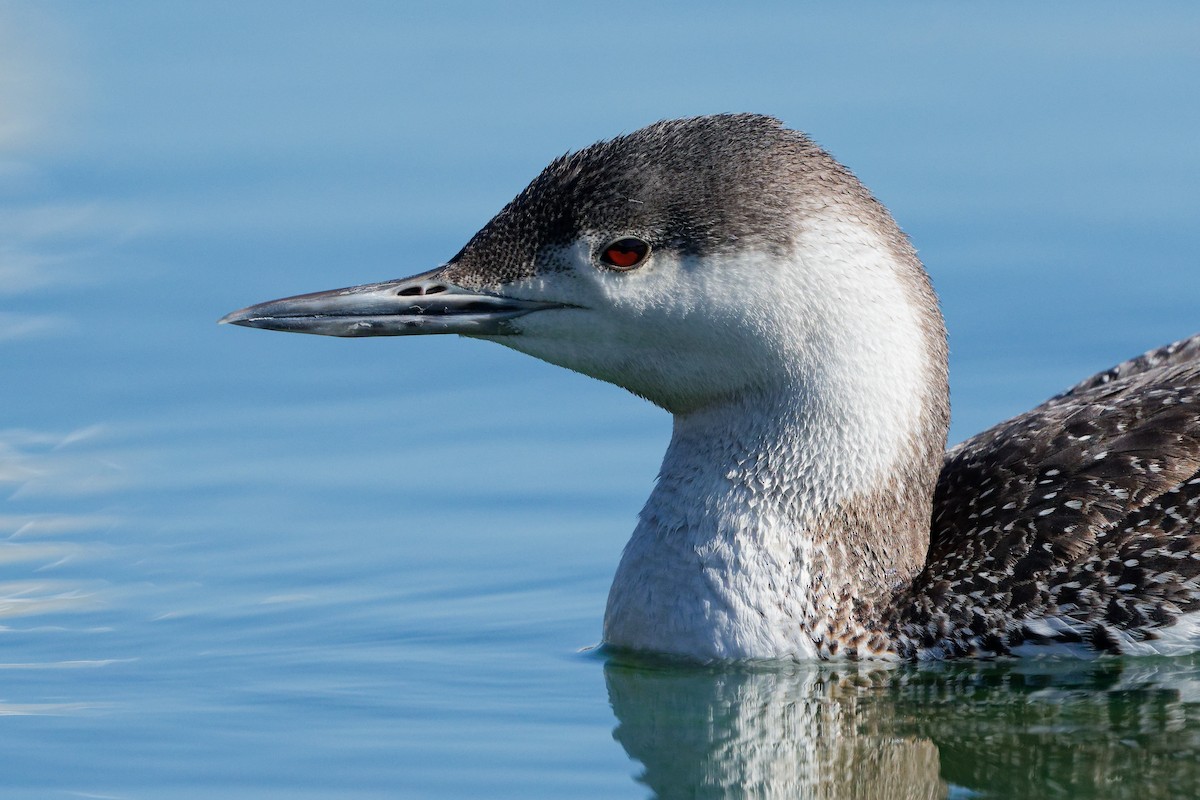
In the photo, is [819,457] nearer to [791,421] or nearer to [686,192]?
[791,421]

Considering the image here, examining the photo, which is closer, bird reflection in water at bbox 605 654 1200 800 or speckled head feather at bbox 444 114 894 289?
bird reflection in water at bbox 605 654 1200 800

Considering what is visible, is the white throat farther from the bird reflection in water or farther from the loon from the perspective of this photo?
the bird reflection in water

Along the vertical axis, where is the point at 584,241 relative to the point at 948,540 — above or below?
above

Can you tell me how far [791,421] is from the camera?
1068cm

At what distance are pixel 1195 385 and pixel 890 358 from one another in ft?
4.76

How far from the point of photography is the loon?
10.4 meters

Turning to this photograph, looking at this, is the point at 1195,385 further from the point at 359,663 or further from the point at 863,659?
the point at 359,663

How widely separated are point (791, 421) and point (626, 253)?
989mm

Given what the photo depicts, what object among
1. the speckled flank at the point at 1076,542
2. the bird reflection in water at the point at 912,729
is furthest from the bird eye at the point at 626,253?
the speckled flank at the point at 1076,542

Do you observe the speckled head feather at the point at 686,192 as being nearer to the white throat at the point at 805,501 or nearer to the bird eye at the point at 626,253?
the bird eye at the point at 626,253

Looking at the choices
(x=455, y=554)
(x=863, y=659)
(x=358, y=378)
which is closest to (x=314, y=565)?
(x=455, y=554)

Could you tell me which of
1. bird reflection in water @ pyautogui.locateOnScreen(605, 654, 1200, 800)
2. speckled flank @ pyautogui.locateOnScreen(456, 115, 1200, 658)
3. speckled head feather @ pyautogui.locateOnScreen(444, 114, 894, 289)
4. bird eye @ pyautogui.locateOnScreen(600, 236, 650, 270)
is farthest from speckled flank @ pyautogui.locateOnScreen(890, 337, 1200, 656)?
bird eye @ pyautogui.locateOnScreen(600, 236, 650, 270)

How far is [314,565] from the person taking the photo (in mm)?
12453

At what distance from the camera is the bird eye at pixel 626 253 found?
1043cm
